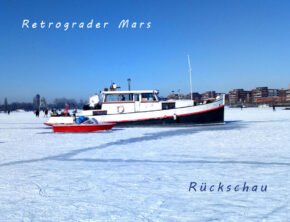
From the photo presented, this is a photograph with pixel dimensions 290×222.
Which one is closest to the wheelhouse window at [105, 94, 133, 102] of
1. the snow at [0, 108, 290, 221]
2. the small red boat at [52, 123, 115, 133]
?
the small red boat at [52, 123, 115, 133]

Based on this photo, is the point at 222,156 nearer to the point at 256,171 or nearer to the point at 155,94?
the point at 256,171

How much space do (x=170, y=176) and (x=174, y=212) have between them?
2899 mm

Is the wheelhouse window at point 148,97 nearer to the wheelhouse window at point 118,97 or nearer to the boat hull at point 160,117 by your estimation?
the wheelhouse window at point 118,97

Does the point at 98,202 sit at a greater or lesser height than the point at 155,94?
lesser

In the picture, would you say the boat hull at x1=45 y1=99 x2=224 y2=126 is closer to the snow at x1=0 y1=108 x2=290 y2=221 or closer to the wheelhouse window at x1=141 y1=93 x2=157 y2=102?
the wheelhouse window at x1=141 y1=93 x2=157 y2=102

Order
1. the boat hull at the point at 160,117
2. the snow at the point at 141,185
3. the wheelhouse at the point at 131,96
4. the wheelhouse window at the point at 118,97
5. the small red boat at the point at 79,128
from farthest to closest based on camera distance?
the wheelhouse window at the point at 118,97, the wheelhouse at the point at 131,96, the boat hull at the point at 160,117, the small red boat at the point at 79,128, the snow at the point at 141,185

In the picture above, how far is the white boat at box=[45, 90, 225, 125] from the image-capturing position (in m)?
31.1

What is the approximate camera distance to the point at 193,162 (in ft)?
34.2

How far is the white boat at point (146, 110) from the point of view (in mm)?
31109

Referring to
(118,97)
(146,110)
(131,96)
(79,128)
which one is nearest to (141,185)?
(79,128)

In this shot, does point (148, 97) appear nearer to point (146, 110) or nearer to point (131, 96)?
point (146, 110)

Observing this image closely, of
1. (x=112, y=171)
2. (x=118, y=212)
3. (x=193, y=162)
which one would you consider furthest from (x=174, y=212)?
(x=193, y=162)

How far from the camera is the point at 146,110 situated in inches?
1266

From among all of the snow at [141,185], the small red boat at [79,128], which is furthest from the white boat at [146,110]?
the snow at [141,185]
